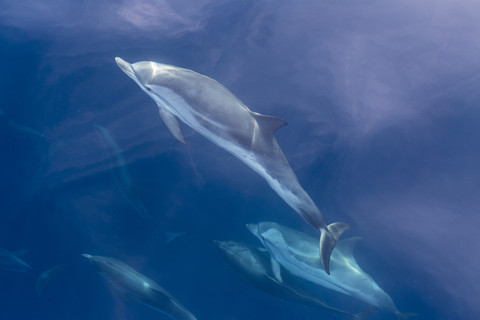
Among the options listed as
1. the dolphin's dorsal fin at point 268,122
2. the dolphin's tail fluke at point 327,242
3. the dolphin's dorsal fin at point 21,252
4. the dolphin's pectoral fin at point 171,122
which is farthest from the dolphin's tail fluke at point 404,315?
the dolphin's dorsal fin at point 21,252

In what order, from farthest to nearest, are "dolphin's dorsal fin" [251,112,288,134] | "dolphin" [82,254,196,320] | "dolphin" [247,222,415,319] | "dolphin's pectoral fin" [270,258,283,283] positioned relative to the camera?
"dolphin's pectoral fin" [270,258,283,283] → "dolphin" [82,254,196,320] → "dolphin" [247,222,415,319] → "dolphin's dorsal fin" [251,112,288,134]

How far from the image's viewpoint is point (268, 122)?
359 cm

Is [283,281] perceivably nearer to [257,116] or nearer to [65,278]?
[257,116]

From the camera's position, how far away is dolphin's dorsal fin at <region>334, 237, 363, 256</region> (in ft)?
17.9

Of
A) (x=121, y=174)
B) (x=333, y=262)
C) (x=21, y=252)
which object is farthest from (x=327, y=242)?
(x=21, y=252)

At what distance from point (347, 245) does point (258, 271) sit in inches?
68.8

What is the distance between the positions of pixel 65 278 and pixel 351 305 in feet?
20.8

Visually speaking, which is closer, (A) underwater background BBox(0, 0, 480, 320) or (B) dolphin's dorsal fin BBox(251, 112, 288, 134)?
(B) dolphin's dorsal fin BBox(251, 112, 288, 134)

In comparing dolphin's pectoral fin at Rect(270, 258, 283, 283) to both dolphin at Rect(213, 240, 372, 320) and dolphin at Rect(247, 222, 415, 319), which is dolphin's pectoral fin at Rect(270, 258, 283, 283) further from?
dolphin at Rect(247, 222, 415, 319)

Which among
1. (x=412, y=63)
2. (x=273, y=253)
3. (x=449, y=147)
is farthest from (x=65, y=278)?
(x=412, y=63)

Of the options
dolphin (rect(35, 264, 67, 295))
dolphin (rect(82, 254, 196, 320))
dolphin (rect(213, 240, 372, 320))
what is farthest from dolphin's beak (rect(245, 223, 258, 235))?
dolphin (rect(35, 264, 67, 295))

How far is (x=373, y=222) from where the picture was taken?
18.7 ft

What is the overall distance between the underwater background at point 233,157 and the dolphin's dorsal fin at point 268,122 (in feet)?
7.68

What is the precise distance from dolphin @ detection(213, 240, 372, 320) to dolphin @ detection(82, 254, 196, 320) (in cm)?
128
